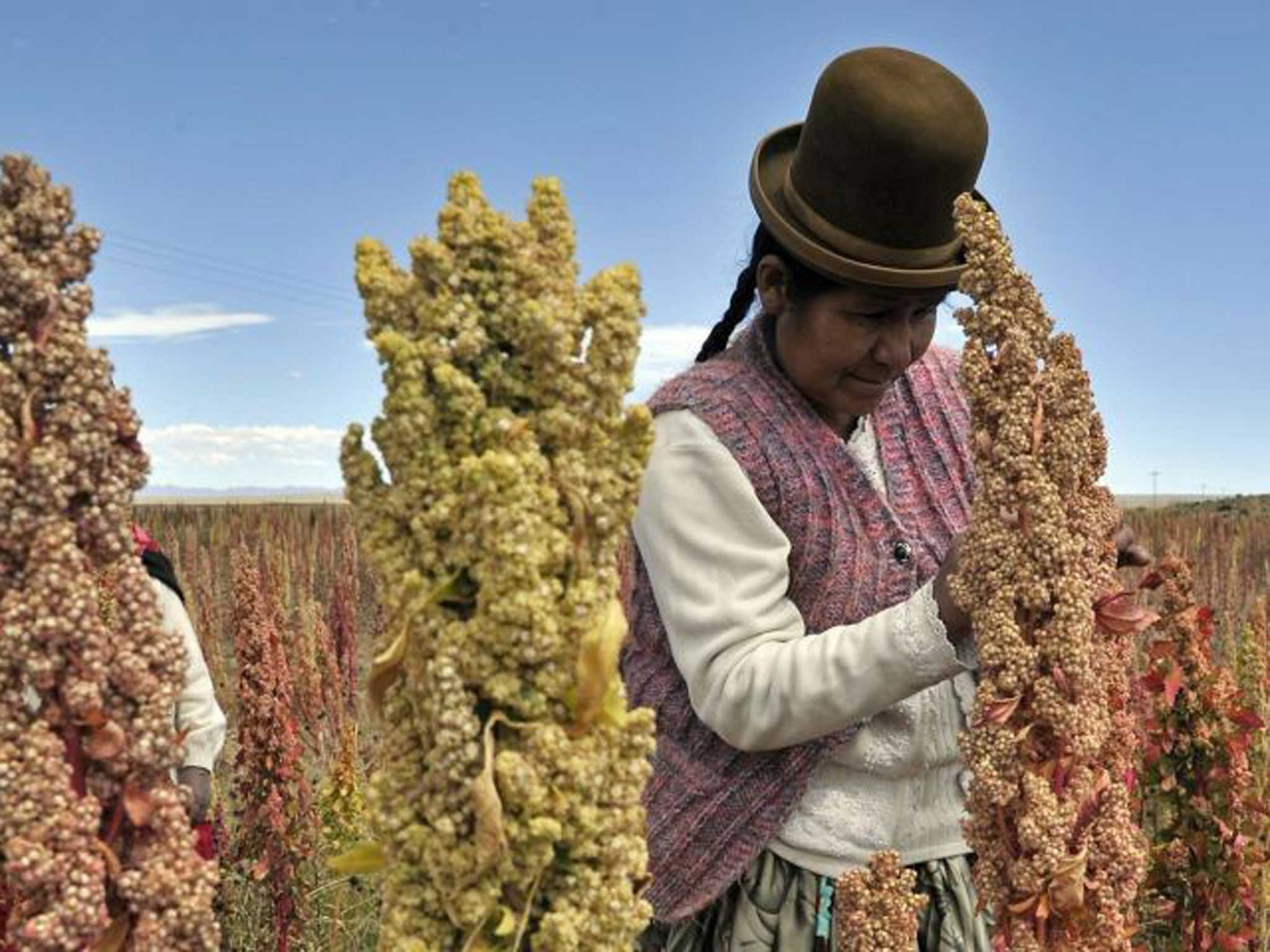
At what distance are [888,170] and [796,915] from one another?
1.10 m

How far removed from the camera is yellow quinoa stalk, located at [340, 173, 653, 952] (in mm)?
1004

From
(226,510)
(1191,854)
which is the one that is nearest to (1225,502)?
(226,510)

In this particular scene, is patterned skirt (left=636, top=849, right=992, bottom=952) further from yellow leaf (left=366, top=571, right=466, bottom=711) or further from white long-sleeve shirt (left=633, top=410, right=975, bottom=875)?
yellow leaf (left=366, top=571, right=466, bottom=711)

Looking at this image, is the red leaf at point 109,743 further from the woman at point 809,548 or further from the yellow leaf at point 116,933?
the woman at point 809,548

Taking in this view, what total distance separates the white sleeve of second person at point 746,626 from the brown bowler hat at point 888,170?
0.33m

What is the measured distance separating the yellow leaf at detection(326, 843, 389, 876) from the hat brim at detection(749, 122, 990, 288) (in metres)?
1.04

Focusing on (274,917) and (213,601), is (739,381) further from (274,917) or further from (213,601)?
(213,601)

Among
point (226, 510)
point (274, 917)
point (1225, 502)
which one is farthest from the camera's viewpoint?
point (1225, 502)

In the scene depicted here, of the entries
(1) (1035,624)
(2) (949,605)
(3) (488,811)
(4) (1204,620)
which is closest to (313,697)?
(4) (1204,620)

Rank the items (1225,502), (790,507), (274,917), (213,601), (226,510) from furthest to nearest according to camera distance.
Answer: (1225,502), (226,510), (213,601), (274,917), (790,507)

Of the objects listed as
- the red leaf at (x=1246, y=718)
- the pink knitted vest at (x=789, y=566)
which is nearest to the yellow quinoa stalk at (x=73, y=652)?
the pink knitted vest at (x=789, y=566)

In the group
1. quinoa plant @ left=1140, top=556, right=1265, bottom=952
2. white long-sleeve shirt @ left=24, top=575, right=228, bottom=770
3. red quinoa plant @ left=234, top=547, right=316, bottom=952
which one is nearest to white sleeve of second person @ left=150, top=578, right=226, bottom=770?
white long-sleeve shirt @ left=24, top=575, right=228, bottom=770

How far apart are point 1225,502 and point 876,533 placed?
30.8 meters

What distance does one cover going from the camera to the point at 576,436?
1058mm
